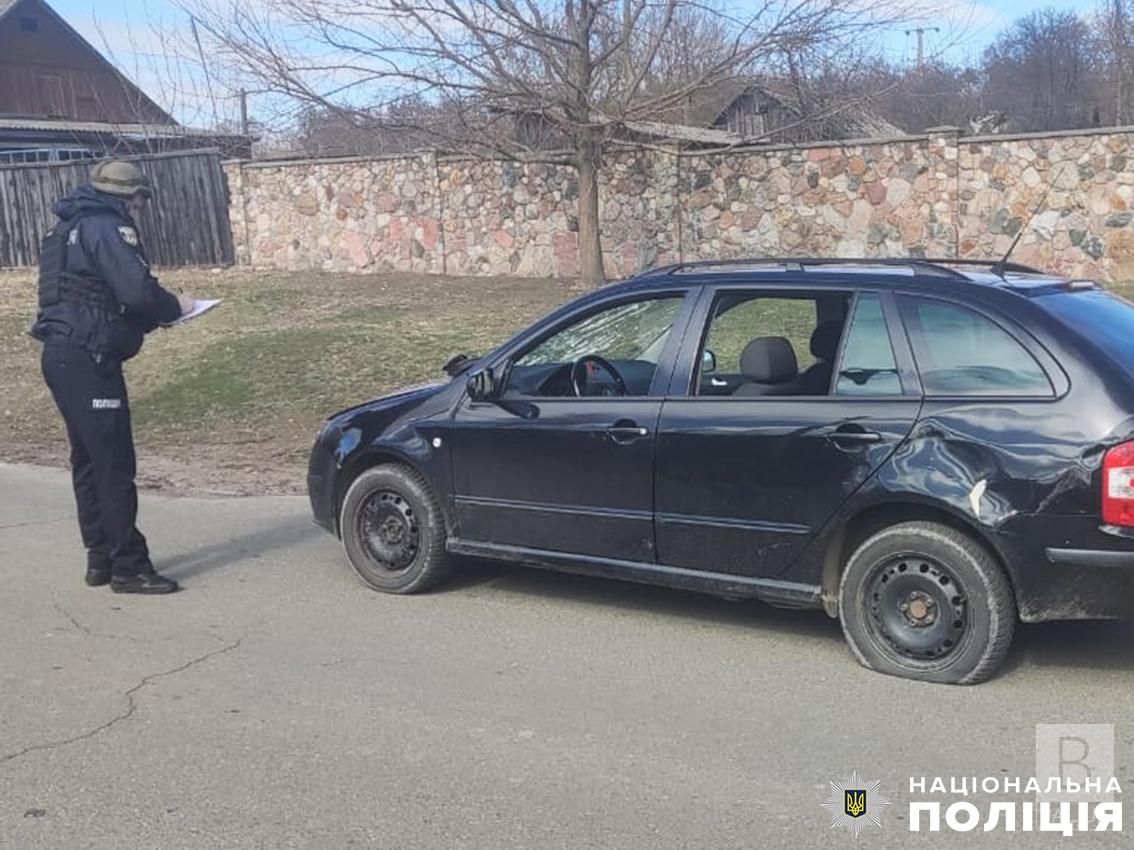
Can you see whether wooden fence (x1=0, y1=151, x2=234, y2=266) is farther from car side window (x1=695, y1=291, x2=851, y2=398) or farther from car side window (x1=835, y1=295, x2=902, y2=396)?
car side window (x1=835, y1=295, x2=902, y2=396)

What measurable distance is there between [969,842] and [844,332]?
224 cm

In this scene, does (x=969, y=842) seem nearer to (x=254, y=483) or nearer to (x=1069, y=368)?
(x=1069, y=368)

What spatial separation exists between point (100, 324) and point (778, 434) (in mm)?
3321

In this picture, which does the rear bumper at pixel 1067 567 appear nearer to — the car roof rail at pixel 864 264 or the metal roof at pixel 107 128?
the car roof rail at pixel 864 264

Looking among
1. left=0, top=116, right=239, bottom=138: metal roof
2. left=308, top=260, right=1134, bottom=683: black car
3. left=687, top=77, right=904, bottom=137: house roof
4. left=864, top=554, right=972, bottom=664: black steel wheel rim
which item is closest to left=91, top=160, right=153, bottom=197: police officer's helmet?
left=308, top=260, right=1134, bottom=683: black car

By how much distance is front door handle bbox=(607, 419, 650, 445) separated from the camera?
5551 mm

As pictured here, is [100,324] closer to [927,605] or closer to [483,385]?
[483,385]

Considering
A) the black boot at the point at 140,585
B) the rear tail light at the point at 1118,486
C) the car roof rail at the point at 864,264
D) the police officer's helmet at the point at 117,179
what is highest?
the police officer's helmet at the point at 117,179

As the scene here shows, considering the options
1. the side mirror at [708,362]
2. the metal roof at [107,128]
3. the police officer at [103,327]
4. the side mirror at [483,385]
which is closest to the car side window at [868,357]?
the side mirror at [708,362]

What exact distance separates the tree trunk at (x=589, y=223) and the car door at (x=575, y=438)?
1158cm

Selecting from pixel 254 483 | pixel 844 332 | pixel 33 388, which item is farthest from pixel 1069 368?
pixel 33 388

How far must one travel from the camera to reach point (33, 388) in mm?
13781

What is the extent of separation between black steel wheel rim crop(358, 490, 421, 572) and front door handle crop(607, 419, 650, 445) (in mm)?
1253

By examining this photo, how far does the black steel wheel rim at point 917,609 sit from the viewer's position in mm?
4914
